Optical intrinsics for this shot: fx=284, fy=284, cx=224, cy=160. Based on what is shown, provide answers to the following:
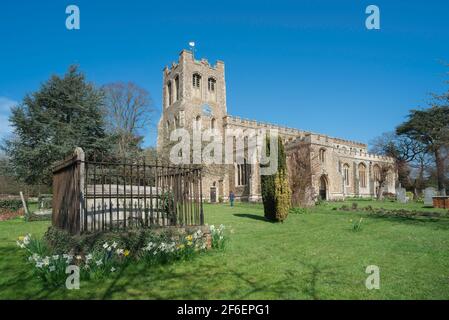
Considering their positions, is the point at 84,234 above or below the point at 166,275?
above

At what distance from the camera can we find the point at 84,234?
543 centimetres

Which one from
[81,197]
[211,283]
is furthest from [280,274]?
[81,197]

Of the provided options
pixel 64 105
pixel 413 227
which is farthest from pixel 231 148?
pixel 413 227

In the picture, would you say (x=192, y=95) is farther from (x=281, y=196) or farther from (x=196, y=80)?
(x=281, y=196)

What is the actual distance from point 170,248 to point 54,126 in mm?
18820

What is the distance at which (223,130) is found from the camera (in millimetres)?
38312

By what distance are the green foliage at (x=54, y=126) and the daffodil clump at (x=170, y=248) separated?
630 inches

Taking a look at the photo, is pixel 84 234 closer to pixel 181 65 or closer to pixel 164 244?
pixel 164 244

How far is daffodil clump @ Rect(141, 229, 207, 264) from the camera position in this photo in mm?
5581

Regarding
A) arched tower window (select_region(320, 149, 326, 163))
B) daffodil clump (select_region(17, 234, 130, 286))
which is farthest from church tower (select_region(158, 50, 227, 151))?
daffodil clump (select_region(17, 234, 130, 286))

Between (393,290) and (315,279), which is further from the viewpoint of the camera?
(315,279)

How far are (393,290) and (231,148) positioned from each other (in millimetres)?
32532

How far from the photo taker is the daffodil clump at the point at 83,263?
459 cm
